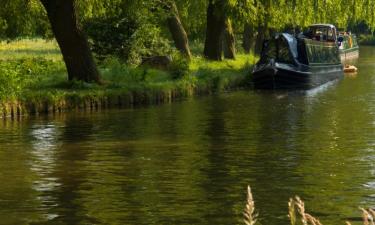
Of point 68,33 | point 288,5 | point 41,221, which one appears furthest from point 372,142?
point 288,5

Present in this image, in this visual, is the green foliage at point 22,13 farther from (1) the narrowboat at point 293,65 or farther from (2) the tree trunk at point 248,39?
(2) the tree trunk at point 248,39

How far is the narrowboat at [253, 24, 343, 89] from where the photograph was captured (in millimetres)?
31188

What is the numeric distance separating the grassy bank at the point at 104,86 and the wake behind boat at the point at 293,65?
95cm

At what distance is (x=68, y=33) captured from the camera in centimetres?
2283

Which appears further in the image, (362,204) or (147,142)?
(147,142)

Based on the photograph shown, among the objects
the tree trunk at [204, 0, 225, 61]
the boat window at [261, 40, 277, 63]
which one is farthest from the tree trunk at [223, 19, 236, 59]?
the boat window at [261, 40, 277, 63]

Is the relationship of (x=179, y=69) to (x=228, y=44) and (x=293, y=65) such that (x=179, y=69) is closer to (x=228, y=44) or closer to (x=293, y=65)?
(x=293, y=65)

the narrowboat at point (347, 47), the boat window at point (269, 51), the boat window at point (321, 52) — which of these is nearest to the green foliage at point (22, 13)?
the boat window at point (269, 51)

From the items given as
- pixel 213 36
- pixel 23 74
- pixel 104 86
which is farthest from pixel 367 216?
pixel 213 36

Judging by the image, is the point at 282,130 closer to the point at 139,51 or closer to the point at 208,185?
the point at 208,185

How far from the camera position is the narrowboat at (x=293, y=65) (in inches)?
1228

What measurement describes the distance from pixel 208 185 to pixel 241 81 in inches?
803

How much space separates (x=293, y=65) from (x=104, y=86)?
12172mm

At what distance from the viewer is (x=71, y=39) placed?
22.9 meters
